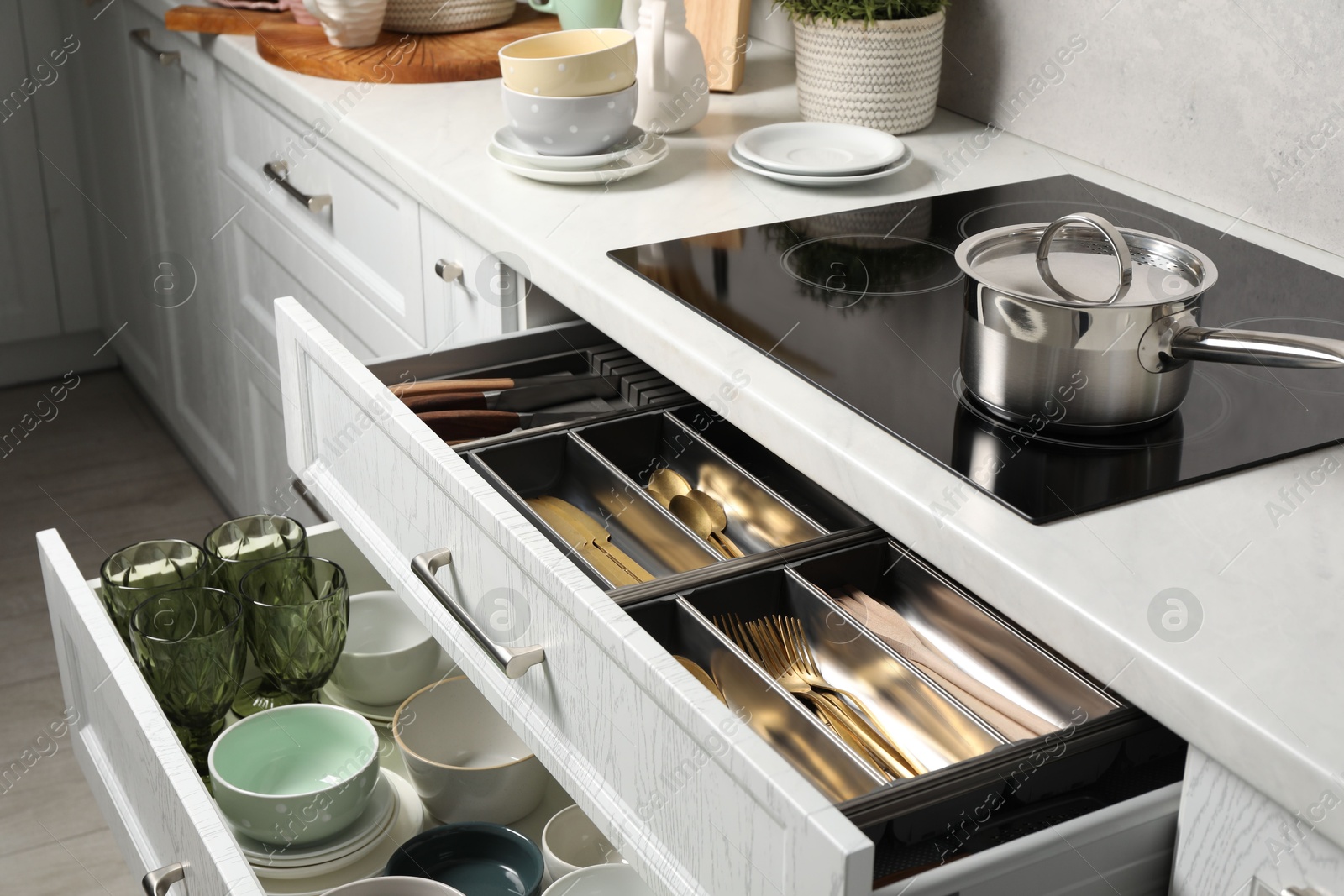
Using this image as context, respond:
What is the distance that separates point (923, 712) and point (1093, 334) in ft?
0.86

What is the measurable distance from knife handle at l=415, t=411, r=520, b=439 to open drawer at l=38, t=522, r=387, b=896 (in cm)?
30

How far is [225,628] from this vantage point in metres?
1.04

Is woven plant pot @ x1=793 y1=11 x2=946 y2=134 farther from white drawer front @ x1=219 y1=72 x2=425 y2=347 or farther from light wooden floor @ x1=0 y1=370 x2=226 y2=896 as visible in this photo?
light wooden floor @ x1=0 y1=370 x2=226 y2=896

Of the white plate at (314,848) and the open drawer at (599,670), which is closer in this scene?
the open drawer at (599,670)

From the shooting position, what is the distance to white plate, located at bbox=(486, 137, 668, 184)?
1.21m

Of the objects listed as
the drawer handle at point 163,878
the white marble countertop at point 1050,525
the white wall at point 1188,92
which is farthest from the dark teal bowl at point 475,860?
the white wall at point 1188,92

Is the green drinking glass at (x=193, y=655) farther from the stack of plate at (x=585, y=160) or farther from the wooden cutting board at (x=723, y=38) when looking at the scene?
the wooden cutting board at (x=723, y=38)

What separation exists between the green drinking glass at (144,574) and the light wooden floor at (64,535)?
668 mm

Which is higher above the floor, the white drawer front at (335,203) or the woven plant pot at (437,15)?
the woven plant pot at (437,15)

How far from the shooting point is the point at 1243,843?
23.8 inches

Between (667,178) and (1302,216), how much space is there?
0.58m

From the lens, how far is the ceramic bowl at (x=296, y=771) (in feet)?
3.21

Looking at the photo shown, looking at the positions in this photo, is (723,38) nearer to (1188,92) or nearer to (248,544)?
(1188,92)

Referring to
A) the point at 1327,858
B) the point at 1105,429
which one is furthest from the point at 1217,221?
the point at 1327,858
